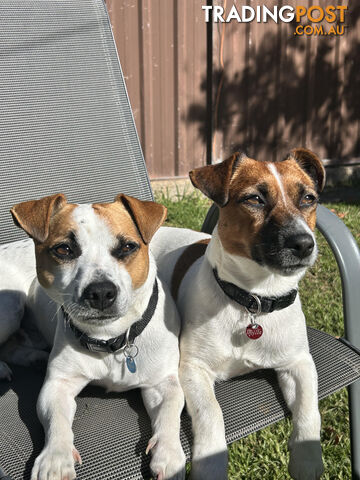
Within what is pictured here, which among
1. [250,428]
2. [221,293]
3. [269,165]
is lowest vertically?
[250,428]

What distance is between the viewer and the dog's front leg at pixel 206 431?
1738 millimetres

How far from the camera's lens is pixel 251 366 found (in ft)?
7.10

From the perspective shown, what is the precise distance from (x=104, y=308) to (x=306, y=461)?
888 millimetres

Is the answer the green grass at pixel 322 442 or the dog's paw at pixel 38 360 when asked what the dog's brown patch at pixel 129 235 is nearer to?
the dog's paw at pixel 38 360

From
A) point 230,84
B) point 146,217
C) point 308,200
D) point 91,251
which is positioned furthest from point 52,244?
point 230,84

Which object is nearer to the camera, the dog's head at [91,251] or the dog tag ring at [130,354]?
the dog's head at [91,251]

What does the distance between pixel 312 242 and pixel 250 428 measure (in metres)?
0.69

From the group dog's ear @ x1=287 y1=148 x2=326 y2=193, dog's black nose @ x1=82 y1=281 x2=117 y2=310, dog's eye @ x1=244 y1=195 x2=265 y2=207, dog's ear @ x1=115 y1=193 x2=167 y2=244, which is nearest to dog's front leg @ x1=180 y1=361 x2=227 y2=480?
dog's black nose @ x1=82 y1=281 x2=117 y2=310

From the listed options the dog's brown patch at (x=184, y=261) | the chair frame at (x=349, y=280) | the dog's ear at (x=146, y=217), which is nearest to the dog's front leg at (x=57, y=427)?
the dog's ear at (x=146, y=217)

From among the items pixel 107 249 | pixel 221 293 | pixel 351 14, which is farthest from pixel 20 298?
pixel 351 14

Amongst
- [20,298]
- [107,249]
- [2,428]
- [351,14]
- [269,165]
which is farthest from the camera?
[351,14]

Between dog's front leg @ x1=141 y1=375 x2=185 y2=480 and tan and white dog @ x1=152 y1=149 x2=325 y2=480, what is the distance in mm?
68

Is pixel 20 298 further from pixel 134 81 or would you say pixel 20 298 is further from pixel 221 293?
pixel 134 81

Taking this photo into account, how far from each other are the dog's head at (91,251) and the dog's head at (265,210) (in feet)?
0.90
